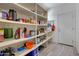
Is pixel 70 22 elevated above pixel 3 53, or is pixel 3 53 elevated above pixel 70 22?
pixel 70 22

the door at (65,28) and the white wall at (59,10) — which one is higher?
the white wall at (59,10)

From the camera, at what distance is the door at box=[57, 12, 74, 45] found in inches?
207

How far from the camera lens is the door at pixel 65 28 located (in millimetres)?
5249

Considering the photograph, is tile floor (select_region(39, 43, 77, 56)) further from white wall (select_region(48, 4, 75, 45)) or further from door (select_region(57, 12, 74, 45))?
white wall (select_region(48, 4, 75, 45))

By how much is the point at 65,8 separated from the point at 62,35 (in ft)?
5.02

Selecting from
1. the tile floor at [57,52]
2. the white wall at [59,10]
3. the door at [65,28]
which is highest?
the white wall at [59,10]

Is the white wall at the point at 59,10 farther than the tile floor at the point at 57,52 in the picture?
Yes

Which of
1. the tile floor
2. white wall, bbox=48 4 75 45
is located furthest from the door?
the tile floor

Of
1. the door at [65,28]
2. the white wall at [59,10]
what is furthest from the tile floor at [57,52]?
the white wall at [59,10]

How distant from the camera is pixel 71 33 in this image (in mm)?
5234

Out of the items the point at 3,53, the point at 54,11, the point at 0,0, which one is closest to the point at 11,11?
the point at 0,0

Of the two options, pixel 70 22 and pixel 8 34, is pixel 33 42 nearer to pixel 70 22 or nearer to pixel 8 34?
pixel 8 34

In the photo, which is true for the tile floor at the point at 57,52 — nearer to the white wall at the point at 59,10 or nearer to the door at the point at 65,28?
the door at the point at 65,28

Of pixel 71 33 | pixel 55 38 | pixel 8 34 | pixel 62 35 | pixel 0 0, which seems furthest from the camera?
pixel 55 38
